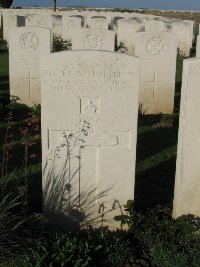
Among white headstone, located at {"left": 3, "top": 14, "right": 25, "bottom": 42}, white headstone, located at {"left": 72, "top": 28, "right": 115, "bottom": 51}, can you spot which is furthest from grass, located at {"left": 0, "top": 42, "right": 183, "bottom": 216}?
white headstone, located at {"left": 3, "top": 14, "right": 25, "bottom": 42}

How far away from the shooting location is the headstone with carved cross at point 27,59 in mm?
8836

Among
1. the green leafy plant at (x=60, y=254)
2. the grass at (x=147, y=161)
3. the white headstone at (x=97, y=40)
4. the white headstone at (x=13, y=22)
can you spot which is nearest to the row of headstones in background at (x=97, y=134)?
the grass at (x=147, y=161)

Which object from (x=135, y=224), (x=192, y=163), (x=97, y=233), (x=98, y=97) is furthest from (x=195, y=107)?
(x=97, y=233)

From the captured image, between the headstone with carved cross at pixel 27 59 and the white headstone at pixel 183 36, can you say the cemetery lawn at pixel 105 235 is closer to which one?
the headstone with carved cross at pixel 27 59

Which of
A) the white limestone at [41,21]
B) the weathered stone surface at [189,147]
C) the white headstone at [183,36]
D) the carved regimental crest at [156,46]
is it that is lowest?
the weathered stone surface at [189,147]

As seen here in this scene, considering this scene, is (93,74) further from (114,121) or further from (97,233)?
(97,233)

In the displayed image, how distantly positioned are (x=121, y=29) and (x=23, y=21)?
15.3 ft

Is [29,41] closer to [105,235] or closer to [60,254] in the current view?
[105,235]

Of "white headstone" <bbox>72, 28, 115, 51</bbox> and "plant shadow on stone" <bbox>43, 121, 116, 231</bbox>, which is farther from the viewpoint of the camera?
"white headstone" <bbox>72, 28, 115, 51</bbox>

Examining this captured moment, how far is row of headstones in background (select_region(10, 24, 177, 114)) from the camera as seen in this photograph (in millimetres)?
8852

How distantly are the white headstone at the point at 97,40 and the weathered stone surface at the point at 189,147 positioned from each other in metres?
5.42

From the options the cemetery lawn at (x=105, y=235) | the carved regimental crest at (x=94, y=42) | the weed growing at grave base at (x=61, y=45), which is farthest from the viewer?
the weed growing at grave base at (x=61, y=45)

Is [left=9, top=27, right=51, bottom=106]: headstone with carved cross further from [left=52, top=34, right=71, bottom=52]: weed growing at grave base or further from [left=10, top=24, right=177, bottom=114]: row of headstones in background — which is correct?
[left=52, top=34, right=71, bottom=52]: weed growing at grave base

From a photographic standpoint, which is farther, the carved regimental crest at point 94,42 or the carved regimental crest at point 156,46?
the carved regimental crest at point 94,42
